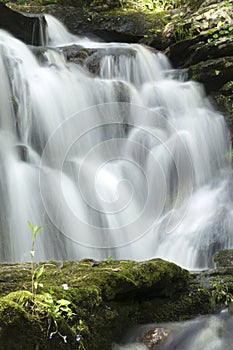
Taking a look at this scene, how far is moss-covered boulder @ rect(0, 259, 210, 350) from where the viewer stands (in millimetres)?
2158

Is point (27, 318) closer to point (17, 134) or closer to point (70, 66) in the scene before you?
point (17, 134)

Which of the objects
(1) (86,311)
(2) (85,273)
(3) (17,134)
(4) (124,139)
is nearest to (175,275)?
(2) (85,273)

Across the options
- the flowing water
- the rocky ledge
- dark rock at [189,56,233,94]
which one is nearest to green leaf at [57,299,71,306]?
the flowing water

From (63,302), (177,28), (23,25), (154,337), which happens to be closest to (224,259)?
(154,337)

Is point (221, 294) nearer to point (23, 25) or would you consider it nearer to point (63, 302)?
point (63, 302)

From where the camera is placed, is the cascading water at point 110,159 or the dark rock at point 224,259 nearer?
the dark rock at point 224,259

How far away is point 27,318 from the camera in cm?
215

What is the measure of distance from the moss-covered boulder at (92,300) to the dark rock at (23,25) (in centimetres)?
967

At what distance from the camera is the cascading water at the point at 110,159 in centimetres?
632

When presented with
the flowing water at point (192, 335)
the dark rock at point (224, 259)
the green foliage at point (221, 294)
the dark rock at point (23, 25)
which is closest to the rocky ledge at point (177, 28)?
the dark rock at point (23, 25)

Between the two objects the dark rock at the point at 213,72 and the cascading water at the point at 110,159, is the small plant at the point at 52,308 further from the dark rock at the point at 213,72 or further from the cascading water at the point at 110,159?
the dark rock at the point at 213,72

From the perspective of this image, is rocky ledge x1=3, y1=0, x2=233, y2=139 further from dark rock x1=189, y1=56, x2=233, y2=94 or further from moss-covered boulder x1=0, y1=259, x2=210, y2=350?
moss-covered boulder x1=0, y1=259, x2=210, y2=350

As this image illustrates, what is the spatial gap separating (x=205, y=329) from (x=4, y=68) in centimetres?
686

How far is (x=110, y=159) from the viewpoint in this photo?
827 centimetres
